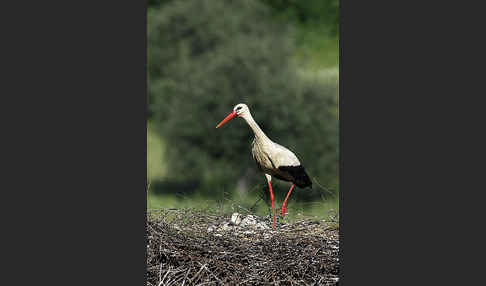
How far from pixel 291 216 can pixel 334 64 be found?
57.6 inches

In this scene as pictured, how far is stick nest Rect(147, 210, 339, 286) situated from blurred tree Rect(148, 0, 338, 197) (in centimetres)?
46

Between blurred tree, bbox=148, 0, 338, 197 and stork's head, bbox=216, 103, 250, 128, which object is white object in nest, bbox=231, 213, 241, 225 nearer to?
blurred tree, bbox=148, 0, 338, 197

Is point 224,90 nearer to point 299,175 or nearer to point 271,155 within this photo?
point 271,155

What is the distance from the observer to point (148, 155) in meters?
6.55

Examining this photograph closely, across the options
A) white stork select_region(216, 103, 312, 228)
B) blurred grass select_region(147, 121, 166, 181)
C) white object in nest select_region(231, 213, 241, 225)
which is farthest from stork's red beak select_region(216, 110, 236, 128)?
white object in nest select_region(231, 213, 241, 225)

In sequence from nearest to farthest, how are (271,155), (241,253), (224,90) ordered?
(241,253) < (271,155) < (224,90)

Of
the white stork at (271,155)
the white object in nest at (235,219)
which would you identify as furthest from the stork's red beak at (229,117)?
the white object in nest at (235,219)

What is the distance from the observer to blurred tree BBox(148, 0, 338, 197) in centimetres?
668

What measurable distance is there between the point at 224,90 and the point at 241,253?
1.51 m

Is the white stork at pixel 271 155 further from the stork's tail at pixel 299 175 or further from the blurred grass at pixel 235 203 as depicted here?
the blurred grass at pixel 235 203

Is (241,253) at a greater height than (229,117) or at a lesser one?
lesser

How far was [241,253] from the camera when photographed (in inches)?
252

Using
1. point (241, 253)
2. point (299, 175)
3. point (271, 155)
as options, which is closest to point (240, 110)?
point (271, 155)

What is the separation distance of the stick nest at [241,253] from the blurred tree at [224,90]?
1.51 ft
